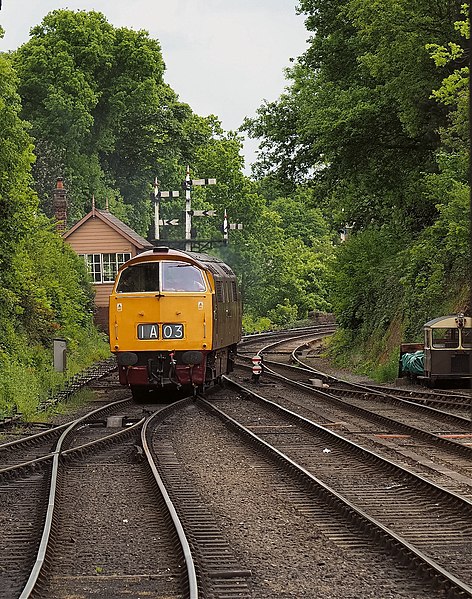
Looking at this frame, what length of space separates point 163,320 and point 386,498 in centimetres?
1232

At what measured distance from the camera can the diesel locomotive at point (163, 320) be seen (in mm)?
24344

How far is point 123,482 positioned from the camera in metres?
14.0

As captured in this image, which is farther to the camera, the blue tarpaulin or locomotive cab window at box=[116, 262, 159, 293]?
the blue tarpaulin

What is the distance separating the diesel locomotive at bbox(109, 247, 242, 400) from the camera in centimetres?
2434

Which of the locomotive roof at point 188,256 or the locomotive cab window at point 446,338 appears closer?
the locomotive roof at point 188,256

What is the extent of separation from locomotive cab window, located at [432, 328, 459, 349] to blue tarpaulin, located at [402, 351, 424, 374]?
1.34 m

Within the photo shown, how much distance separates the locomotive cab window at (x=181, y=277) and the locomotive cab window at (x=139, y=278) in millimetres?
196

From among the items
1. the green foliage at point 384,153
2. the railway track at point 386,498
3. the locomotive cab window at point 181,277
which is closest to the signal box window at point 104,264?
the green foliage at point 384,153

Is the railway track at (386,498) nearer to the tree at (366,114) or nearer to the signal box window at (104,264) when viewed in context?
the tree at (366,114)

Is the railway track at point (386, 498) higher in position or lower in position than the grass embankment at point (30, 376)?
lower

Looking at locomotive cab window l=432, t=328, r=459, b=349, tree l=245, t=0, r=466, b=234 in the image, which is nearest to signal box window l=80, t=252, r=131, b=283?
tree l=245, t=0, r=466, b=234

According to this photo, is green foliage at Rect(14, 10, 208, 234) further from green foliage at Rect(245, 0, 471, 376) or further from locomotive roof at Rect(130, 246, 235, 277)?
locomotive roof at Rect(130, 246, 235, 277)

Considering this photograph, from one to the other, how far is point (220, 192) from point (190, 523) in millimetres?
65207

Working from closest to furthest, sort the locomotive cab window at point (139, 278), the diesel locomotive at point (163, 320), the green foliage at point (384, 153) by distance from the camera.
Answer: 1. the diesel locomotive at point (163, 320)
2. the locomotive cab window at point (139, 278)
3. the green foliage at point (384, 153)
